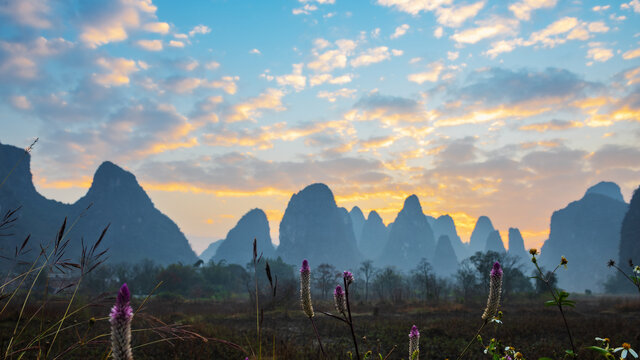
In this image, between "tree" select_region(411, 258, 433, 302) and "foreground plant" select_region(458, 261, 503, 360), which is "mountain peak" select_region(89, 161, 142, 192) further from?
"foreground plant" select_region(458, 261, 503, 360)

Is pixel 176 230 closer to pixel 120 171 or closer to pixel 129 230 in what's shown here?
pixel 129 230

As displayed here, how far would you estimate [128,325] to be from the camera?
1.30 meters

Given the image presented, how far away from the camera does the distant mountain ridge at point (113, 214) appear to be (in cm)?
12925

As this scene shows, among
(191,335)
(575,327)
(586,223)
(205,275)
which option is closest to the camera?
(191,335)

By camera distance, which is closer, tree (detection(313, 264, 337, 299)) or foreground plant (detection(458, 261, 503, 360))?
foreground plant (detection(458, 261, 503, 360))

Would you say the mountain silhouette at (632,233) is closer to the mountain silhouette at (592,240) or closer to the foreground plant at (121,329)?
the mountain silhouette at (592,240)

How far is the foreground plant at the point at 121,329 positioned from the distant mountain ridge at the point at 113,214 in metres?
145

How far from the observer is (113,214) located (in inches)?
6122

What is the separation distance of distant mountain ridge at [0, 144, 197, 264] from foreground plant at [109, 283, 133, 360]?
145 metres

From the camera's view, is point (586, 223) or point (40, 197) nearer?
point (40, 197)

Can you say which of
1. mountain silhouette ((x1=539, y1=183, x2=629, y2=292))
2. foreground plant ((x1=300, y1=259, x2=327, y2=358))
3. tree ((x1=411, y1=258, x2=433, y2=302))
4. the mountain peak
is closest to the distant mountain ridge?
the mountain peak

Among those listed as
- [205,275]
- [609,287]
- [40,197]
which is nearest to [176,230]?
[40,197]

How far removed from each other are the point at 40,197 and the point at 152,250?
47572mm

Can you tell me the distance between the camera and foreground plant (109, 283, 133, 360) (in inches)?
48.2
